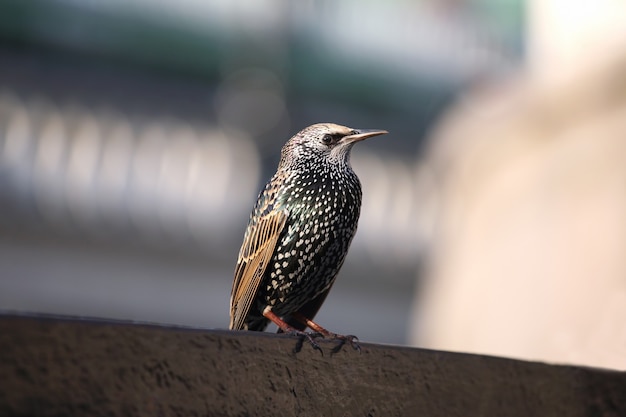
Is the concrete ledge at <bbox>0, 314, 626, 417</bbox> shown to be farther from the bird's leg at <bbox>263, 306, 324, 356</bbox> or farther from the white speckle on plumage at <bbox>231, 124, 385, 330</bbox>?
the white speckle on plumage at <bbox>231, 124, 385, 330</bbox>

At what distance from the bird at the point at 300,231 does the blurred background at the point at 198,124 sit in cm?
499

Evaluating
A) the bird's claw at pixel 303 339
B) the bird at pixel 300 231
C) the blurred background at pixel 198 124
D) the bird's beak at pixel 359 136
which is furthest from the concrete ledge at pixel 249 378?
the blurred background at pixel 198 124

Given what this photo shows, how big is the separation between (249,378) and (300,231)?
0.60 m

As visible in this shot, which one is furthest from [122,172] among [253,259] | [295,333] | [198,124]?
[295,333]

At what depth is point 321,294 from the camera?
3.15 metres

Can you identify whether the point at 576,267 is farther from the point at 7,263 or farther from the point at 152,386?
the point at 7,263

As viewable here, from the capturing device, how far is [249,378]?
252cm

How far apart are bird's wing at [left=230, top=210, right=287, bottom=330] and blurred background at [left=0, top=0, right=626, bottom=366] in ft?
16.4

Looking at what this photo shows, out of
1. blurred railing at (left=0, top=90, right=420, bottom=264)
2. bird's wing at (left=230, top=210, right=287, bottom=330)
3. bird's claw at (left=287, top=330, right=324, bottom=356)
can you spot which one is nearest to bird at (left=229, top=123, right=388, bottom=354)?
bird's wing at (left=230, top=210, right=287, bottom=330)

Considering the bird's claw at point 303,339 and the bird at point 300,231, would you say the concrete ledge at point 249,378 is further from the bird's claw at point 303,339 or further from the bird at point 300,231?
the bird at point 300,231

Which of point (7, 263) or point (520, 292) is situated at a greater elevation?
point (520, 292)

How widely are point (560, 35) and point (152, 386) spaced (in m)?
4.64

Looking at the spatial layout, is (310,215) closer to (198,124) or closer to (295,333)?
(295,333)

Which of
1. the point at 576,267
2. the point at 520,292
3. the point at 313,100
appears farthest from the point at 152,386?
the point at 313,100
